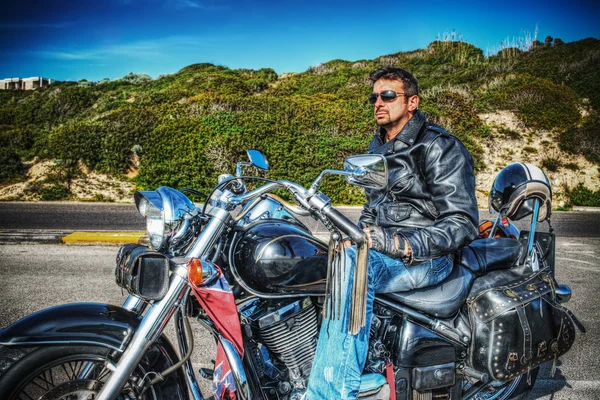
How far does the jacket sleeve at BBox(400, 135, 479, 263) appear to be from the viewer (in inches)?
91.9

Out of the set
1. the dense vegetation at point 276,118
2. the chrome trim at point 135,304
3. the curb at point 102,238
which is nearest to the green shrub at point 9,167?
the dense vegetation at point 276,118

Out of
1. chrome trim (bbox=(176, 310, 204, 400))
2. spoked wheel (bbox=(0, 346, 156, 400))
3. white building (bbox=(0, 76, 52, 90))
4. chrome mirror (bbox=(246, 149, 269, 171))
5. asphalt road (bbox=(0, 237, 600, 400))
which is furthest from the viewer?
white building (bbox=(0, 76, 52, 90))

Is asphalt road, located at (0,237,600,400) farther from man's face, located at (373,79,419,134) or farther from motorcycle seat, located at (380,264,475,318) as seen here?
man's face, located at (373,79,419,134)

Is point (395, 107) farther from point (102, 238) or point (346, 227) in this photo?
point (102, 238)

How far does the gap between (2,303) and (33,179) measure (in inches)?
425

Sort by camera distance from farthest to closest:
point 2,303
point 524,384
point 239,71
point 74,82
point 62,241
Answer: point 74,82 → point 239,71 → point 62,241 → point 2,303 → point 524,384

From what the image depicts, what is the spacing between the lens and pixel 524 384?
297 centimetres

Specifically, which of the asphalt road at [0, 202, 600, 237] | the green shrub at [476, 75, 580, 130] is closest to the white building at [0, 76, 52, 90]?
Result: the asphalt road at [0, 202, 600, 237]

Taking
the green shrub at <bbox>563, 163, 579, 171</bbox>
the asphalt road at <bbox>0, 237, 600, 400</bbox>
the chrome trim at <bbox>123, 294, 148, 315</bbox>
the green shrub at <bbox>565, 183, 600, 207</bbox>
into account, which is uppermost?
the green shrub at <bbox>563, 163, 579, 171</bbox>

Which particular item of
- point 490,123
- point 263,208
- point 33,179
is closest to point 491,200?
point 263,208

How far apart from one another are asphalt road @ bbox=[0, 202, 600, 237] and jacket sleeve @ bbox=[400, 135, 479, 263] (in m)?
5.51

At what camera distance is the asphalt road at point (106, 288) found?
3.53 m

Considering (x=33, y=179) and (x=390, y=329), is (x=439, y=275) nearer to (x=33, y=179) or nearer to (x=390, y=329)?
(x=390, y=329)

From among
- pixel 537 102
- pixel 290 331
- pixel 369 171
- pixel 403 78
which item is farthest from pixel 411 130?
pixel 537 102
